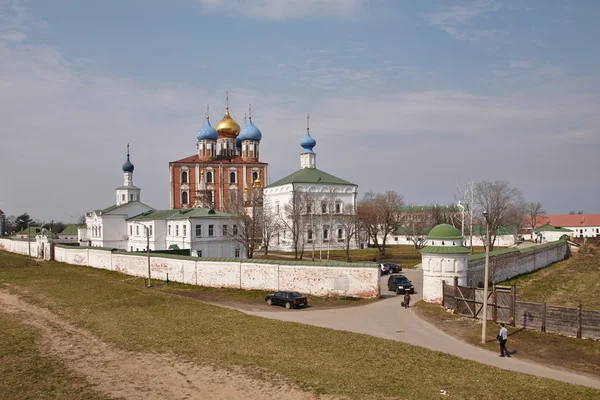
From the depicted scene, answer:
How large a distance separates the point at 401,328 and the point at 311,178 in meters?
44.1

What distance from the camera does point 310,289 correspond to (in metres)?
28.7

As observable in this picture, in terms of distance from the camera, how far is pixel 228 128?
86.8 metres

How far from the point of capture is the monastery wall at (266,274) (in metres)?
27.8

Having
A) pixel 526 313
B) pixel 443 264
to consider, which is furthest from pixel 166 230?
pixel 526 313

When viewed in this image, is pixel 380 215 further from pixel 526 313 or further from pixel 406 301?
pixel 526 313

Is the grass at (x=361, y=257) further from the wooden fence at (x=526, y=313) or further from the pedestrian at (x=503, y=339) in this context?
the pedestrian at (x=503, y=339)

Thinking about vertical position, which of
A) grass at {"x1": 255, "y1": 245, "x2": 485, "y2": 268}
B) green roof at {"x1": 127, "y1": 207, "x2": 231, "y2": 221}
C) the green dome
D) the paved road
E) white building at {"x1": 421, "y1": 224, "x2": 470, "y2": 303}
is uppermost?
green roof at {"x1": 127, "y1": 207, "x2": 231, "y2": 221}

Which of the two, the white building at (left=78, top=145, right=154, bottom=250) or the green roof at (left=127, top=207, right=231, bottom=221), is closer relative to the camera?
the green roof at (left=127, top=207, right=231, bottom=221)

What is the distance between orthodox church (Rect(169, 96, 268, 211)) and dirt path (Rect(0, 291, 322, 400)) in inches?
2222

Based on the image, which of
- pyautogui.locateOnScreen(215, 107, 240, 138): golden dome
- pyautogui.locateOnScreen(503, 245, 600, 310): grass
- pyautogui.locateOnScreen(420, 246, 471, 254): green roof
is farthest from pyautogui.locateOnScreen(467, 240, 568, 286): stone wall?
pyautogui.locateOnScreen(215, 107, 240, 138): golden dome

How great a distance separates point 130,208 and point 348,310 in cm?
3913

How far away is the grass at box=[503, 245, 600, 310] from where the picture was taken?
2766 cm

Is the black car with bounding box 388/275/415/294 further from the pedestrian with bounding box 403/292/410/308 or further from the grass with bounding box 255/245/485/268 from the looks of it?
the grass with bounding box 255/245/485/268

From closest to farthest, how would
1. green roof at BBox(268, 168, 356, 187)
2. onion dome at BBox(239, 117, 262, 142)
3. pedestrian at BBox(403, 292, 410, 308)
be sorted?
pedestrian at BBox(403, 292, 410, 308)
green roof at BBox(268, 168, 356, 187)
onion dome at BBox(239, 117, 262, 142)
